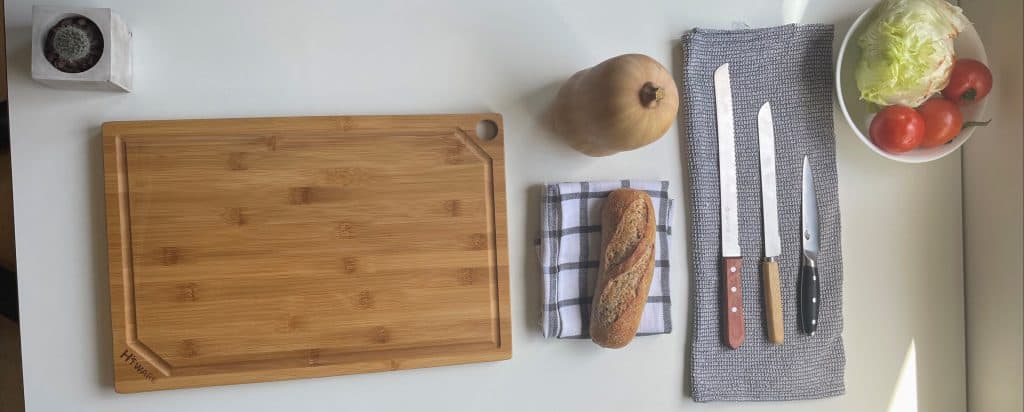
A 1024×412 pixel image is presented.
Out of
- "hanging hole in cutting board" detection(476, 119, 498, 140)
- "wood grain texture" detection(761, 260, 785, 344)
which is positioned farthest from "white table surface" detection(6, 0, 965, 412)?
"wood grain texture" detection(761, 260, 785, 344)

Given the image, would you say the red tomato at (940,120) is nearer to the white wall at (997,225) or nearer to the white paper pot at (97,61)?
the white wall at (997,225)

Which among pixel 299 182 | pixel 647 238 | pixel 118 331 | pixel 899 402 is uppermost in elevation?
pixel 299 182

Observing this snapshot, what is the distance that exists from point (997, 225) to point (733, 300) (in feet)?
1.59

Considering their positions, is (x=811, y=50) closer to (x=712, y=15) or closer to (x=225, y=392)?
(x=712, y=15)

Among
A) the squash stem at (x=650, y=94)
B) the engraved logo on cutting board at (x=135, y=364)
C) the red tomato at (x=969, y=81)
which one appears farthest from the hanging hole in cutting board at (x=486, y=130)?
the red tomato at (x=969, y=81)

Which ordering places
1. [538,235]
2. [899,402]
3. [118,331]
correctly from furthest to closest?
[899,402] → [538,235] → [118,331]

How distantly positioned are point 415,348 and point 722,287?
51 centimetres

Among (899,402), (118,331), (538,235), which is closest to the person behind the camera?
(118,331)

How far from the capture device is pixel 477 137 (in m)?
1.01

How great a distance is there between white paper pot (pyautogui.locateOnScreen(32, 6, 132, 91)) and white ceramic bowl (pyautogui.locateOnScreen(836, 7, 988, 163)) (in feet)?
3.56

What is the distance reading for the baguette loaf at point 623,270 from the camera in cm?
96

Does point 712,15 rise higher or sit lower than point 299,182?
higher

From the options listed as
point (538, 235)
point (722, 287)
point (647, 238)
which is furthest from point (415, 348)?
point (722, 287)

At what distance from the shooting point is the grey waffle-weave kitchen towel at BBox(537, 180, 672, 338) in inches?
40.2
